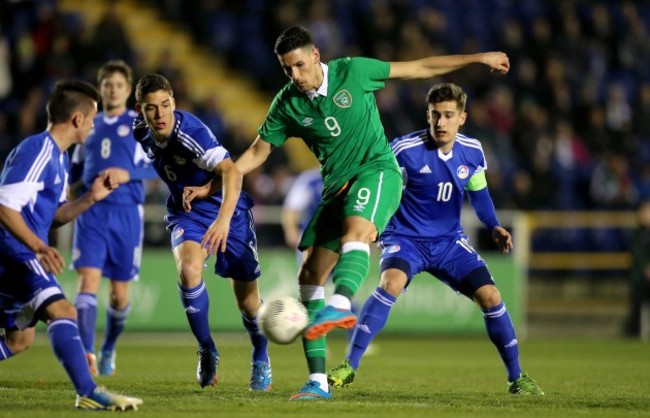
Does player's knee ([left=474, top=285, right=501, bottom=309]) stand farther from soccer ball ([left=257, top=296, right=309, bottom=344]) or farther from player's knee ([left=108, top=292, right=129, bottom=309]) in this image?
player's knee ([left=108, top=292, right=129, bottom=309])

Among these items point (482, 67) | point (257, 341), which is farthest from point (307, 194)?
point (482, 67)

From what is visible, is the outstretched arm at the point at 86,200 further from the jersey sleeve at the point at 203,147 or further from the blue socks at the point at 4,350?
the blue socks at the point at 4,350

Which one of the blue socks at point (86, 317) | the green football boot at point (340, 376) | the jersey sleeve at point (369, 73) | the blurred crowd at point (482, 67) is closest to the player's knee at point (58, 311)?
the green football boot at point (340, 376)

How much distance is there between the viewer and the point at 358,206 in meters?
7.51

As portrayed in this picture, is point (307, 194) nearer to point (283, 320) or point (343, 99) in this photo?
point (343, 99)

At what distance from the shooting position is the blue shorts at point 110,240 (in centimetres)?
1070

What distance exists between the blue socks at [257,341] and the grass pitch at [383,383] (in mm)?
169

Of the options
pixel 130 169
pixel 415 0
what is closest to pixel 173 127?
pixel 130 169

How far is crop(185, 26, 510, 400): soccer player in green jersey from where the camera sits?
754 cm

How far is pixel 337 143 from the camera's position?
780cm

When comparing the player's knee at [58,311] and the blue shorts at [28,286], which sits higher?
the blue shorts at [28,286]

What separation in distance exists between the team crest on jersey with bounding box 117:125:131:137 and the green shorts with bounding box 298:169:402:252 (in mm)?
3339

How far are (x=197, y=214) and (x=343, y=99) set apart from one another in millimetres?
1524

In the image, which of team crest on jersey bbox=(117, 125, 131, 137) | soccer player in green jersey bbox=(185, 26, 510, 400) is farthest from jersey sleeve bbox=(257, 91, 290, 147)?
team crest on jersey bbox=(117, 125, 131, 137)
